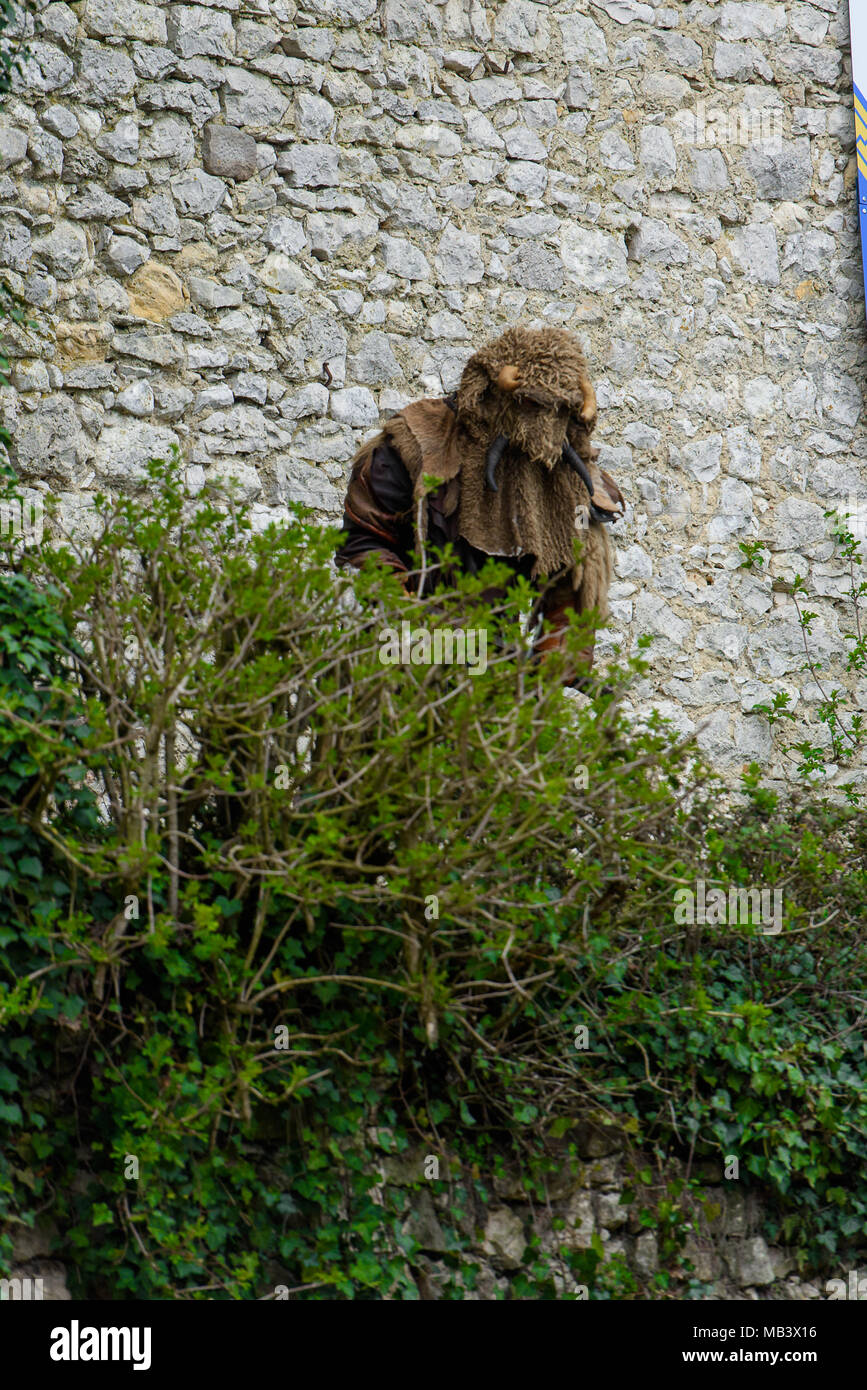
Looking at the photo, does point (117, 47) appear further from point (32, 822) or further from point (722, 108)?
point (32, 822)

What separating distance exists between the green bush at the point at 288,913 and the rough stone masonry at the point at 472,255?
7.07ft

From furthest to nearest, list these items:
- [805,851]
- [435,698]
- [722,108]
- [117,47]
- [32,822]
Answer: [722,108] → [117,47] → [805,851] → [435,698] → [32,822]

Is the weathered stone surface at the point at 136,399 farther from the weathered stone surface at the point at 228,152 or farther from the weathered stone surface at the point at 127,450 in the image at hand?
the weathered stone surface at the point at 228,152

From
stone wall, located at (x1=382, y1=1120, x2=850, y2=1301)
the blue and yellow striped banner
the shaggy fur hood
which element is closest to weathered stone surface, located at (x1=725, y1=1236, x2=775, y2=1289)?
stone wall, located at (x1=382, y1=1120, x2=850, y2=1301)

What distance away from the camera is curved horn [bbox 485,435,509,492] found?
3711mm

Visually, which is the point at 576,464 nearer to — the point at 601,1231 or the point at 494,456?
the point at 494,456

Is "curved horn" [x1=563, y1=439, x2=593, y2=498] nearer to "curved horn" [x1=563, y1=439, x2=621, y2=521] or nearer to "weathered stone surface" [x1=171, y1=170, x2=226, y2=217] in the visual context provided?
"curved horn" [x1=563, y1=439, x2=621, y2=521]

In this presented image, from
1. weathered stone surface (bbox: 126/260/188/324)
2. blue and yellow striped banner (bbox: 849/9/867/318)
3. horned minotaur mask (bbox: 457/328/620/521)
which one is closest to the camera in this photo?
horned minotaur mask (bbox: 457/328/620/521)

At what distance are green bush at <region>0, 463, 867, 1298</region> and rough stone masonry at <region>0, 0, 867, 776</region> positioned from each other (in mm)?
2154

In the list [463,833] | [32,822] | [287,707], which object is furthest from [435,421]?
[32,822]

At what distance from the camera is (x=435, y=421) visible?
153 inches
